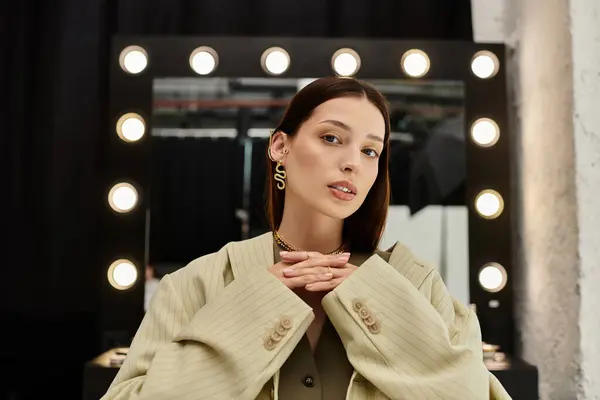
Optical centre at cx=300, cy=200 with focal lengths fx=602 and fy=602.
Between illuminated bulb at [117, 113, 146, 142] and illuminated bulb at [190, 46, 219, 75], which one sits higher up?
illuminated bulb at [190, 46, 219, 75]

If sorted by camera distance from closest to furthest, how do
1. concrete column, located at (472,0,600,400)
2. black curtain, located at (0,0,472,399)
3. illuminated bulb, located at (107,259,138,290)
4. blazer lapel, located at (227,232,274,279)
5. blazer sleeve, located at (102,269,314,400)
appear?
blazer sleeve, located at (102,269,314,400), blazer lapel, located at (227,232,274,279), concrete column, located at (472,0,600,400), illuminated bulb, located at (107,259,138,290), black curtain, located at (0,0,472,399)

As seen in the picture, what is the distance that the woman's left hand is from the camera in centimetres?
75

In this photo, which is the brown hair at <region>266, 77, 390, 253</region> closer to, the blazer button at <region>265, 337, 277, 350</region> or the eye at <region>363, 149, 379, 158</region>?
the eye at <region>363, 149, 379, 158</region>

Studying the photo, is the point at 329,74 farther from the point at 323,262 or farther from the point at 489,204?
the point at 323,262

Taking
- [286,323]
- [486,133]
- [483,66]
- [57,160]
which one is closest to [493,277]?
[486,133]

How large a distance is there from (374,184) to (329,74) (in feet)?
1.57

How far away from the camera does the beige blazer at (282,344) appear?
2.28 feet

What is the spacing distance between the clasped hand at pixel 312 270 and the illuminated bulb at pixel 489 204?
0.59m

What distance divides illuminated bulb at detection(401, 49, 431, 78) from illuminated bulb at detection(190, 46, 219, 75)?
407mm

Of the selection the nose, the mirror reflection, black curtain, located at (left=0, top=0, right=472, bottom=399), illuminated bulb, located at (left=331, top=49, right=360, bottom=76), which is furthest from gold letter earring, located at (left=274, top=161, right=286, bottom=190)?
A: black curtain, located at (left=0, top=0, right=472, bottom=399)

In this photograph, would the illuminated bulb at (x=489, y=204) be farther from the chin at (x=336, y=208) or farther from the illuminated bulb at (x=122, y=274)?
the illuminated bulb at (x=122, y=274)

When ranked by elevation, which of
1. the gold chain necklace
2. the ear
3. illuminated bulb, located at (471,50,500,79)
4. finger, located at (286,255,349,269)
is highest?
illuminated bulb, located at (471,50,500,79)

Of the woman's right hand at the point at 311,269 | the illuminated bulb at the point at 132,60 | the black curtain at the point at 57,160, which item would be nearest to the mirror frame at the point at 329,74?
the illuminated bulb at the point at 132,60

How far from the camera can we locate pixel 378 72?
1.30m
